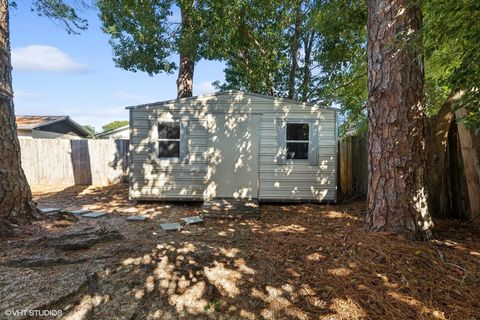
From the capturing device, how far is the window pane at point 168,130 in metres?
6.81

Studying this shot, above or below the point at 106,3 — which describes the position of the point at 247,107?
below

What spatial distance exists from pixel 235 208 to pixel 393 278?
12.3 ft

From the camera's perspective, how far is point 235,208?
5820 millimetres

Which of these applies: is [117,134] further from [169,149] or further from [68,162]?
[169,149]

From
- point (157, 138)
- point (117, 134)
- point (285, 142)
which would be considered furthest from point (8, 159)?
point (117, 134)

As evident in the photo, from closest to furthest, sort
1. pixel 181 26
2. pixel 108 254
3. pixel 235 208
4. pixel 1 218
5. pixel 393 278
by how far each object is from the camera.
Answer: pixel 393 278 → pixel 108 254 → pixel 1 218 → pixel 235 208 → pixel 181 26

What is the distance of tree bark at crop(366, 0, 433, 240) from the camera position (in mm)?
3055

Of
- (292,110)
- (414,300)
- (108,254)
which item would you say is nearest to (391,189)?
(414,300)

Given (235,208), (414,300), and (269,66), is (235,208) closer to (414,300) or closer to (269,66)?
(414,300)

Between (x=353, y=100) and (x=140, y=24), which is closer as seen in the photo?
(x=140, y=24)

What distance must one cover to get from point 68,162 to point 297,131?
27.6ft

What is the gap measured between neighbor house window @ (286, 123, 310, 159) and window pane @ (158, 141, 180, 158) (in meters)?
2.84

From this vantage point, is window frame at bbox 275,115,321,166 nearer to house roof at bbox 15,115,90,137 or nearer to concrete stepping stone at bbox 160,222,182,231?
concrete stepping stone at bbox 160,222,182,231

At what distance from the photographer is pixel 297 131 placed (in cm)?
681
